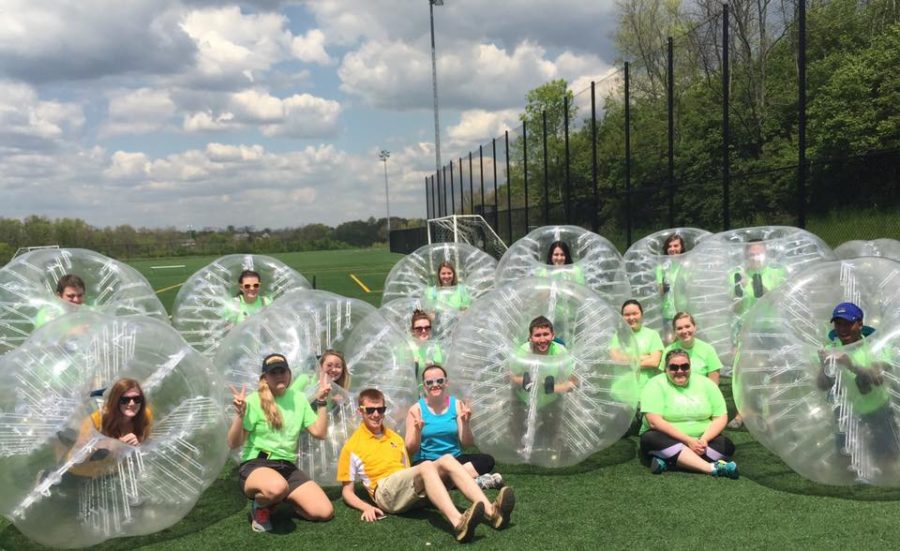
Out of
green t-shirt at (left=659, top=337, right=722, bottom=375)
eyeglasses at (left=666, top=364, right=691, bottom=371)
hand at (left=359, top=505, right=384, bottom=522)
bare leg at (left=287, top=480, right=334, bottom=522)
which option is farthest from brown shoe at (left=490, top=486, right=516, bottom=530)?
green t-shirt at (left=659, top=337, right=722, bottom=375)

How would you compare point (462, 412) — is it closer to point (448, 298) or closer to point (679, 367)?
point (679, 367)

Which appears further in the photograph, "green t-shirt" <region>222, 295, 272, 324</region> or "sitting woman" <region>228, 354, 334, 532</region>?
"green t-shirt" <region>222, 295, 272, 324</region>

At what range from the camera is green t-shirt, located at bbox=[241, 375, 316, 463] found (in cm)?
448

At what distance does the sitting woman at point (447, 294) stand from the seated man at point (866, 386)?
3875 mm

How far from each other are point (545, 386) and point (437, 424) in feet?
2.45

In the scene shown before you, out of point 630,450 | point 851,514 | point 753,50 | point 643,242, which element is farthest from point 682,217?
point 851,514

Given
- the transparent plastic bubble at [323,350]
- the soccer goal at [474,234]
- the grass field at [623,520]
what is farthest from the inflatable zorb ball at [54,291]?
the soccer goal at [474,234]

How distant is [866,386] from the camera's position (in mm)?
3984

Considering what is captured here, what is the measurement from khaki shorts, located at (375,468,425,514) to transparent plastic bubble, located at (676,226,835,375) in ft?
12.5

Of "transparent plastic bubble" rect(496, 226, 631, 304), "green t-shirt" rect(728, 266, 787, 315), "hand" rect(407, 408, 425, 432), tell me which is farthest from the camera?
"transparent plastic bubble" rect(496, 226, 631, 304)

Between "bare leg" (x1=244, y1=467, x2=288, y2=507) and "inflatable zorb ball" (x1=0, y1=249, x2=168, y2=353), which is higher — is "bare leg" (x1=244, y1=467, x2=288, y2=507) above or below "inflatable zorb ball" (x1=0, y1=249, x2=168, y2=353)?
below

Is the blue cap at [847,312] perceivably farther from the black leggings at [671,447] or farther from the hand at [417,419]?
the hand at [417,419]

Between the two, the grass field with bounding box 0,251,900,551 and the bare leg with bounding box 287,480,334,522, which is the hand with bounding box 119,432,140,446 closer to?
the grass field with bounding box 0,251,900,551

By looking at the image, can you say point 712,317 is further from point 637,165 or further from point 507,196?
point 507,196
